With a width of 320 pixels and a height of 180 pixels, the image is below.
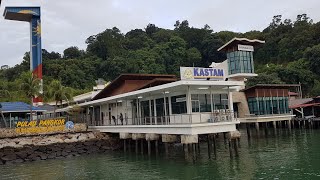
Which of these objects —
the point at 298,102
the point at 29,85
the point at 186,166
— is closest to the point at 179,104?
the point at 186,166

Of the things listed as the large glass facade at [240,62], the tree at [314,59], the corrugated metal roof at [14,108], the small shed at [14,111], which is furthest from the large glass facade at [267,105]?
the corrugated metal roof at [14,108]

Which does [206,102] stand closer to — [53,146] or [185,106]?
[185,106]

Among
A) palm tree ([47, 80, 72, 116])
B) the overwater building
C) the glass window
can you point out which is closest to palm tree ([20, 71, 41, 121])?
palm tree ([47, 80, 72, 116])

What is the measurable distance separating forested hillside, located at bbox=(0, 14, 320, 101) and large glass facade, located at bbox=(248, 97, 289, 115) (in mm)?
18036

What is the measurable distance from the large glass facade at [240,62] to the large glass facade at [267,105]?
14733 mm

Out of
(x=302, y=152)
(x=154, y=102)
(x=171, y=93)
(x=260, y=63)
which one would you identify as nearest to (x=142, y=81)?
(x=154, y=102)

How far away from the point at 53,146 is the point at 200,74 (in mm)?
16852

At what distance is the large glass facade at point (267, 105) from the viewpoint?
4459 centimetres

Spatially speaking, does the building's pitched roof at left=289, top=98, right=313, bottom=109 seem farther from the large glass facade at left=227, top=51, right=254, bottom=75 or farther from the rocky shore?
the rocky shore

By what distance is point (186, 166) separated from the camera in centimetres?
2258

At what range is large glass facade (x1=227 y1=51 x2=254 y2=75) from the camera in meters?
59.1

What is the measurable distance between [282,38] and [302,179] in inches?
3205

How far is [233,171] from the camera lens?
20484 mm

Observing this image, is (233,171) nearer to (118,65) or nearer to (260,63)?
(118,65)
